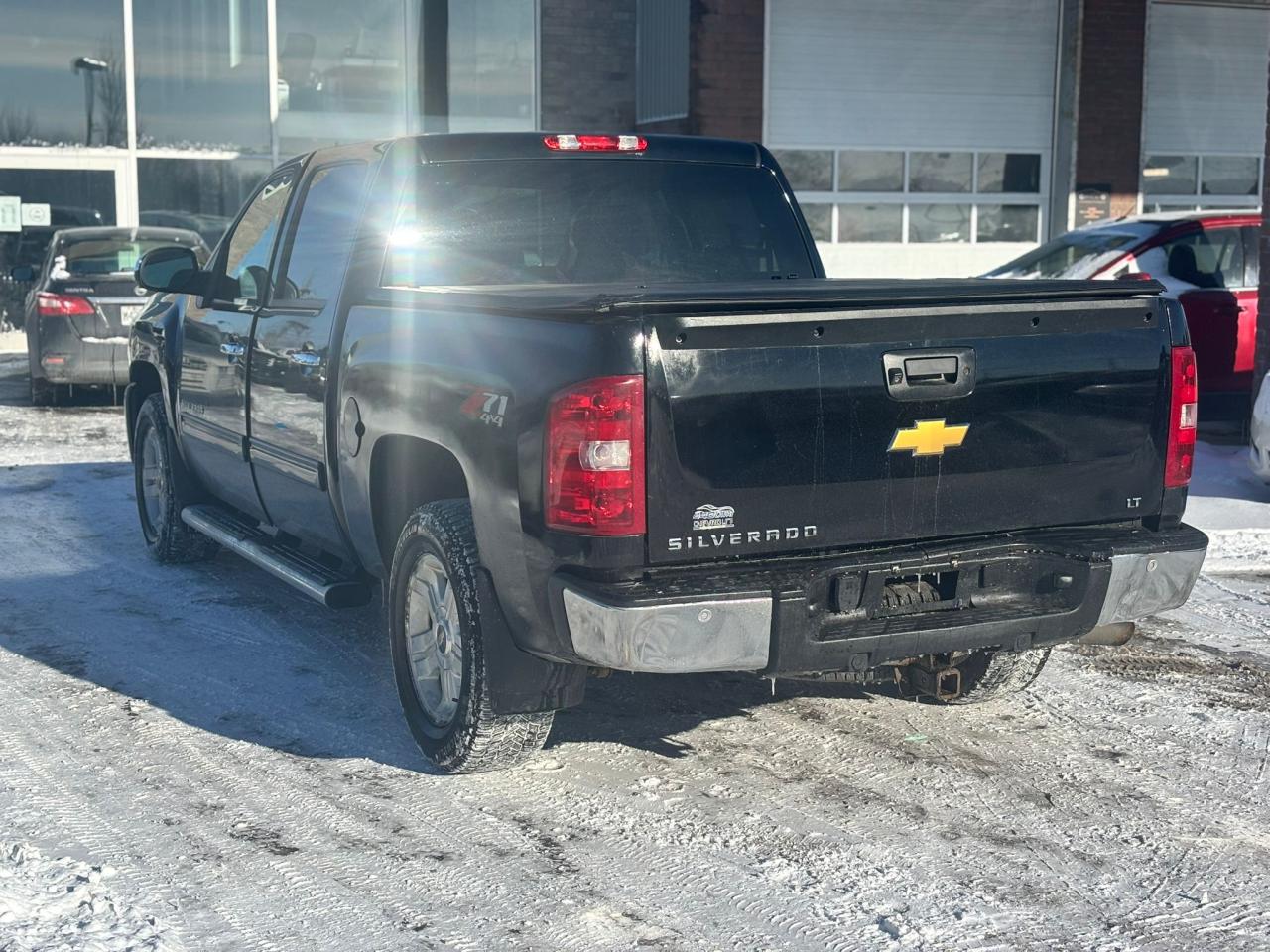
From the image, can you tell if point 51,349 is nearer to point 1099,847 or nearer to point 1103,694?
point 1103,694

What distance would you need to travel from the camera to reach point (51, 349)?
1405 cm

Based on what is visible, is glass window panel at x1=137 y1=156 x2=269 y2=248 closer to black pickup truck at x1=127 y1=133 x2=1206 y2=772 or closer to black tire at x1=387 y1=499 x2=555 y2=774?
black pickup truck at x1=127 y1=133 x2=1206 y2=772

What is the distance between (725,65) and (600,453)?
14885 millimetres

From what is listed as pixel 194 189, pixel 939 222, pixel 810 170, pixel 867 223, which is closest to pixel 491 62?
pixel 194 189

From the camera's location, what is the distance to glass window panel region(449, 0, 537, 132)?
19812 mm

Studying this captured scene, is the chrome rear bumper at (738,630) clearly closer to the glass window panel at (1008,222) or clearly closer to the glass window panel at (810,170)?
the glass window panel at (810,170)

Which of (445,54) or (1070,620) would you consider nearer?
(1070,620)

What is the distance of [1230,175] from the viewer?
20500 mm

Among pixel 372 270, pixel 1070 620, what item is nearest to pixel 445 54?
pixel 372 270

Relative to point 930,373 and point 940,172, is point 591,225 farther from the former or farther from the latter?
point 940,172

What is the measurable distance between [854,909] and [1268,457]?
6.48 metres

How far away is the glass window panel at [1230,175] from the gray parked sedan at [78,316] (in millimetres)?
12913

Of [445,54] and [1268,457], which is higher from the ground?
[445,54]

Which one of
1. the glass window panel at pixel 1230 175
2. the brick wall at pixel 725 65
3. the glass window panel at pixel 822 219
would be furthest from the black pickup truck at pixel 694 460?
the glass window panel at pixel 1230 175
